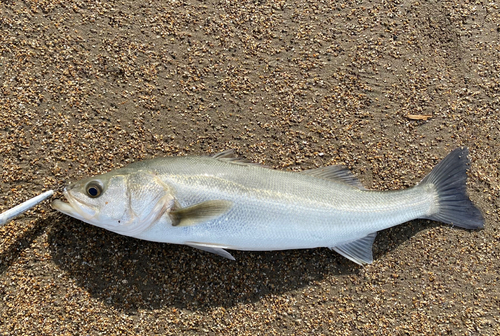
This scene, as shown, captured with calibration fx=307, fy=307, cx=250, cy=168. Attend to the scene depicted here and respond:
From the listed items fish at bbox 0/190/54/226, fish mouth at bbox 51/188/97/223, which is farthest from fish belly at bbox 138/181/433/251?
fish at bbox 0/190/54/226

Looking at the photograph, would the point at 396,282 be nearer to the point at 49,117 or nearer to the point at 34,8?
the point at 49,117

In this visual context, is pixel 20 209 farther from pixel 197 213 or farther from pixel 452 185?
pixel 452 185

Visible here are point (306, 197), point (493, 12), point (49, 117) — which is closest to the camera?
point (306, 197)

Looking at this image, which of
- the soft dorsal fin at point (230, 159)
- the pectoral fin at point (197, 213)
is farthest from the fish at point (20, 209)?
the soft dorsal fin at point (230, 159)

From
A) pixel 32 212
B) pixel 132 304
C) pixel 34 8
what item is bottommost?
pixel 132 304

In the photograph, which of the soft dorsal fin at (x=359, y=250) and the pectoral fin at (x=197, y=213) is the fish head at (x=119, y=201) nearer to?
the pectoral fin at (x=197, y=213)

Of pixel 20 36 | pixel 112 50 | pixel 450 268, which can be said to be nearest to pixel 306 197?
pixel 450 268

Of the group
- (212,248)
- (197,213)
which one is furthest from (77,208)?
(212,248)

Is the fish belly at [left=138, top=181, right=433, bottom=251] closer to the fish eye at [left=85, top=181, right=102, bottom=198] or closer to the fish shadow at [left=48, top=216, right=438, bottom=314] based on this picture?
the fish shadow at [left=48, top=216, right=438, bottom=314]
